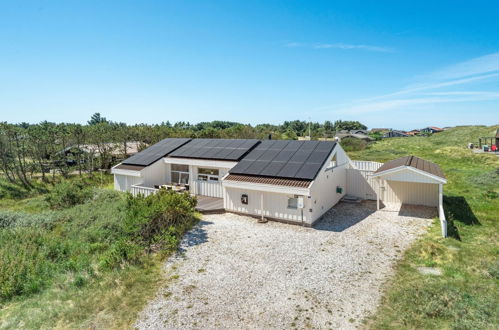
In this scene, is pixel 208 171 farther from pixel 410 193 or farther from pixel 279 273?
pixel 410 193

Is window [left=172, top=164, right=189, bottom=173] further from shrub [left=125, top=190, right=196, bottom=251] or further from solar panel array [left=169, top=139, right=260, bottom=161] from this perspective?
shrub [left=125, top=190, right=196, bottom=251]

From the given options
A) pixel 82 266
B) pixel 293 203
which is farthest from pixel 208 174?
pixel 82 266

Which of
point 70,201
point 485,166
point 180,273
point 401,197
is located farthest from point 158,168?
point 485,166

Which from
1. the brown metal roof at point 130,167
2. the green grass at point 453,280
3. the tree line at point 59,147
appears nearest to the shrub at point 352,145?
the tree line at point 59,147

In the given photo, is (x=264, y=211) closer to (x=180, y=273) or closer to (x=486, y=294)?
(x=180, y=273)

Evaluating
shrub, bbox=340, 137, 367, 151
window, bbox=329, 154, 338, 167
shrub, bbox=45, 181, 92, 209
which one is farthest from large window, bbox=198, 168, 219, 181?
shrub, bbox=340, 137, 367, 151

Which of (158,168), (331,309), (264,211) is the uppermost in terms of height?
(158,168)
